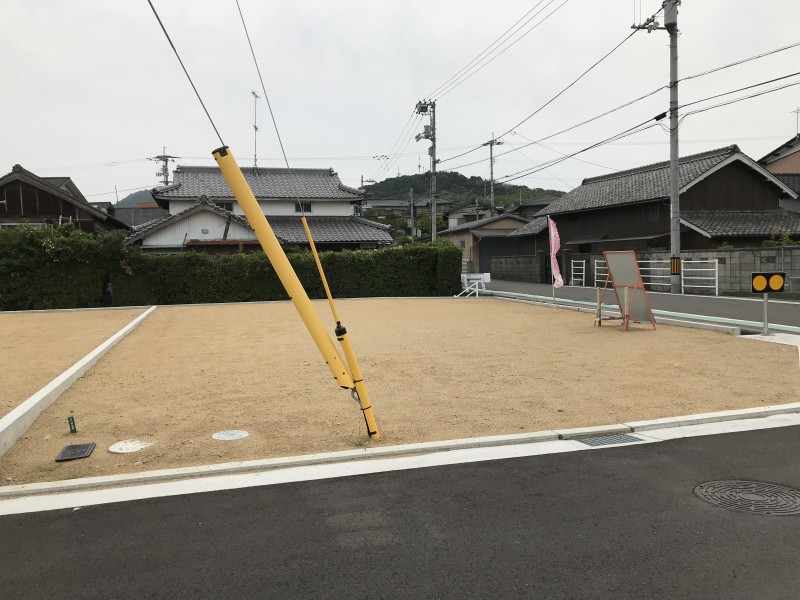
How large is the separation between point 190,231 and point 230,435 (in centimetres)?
2626

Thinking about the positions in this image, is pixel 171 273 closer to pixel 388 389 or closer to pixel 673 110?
pixel 388 389

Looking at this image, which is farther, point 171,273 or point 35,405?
point 171,273

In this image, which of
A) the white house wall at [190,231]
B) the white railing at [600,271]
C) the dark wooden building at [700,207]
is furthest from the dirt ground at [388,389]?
the white house wall at [190,231]

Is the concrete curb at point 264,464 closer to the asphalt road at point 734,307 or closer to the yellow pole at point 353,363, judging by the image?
the yellow pole at point 353,363

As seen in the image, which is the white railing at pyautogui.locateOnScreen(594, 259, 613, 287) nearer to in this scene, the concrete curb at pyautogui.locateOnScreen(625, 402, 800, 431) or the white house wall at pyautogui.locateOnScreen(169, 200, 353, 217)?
the white house wall at pyautogui.locateOnScreen(169, 200, 353, 217)

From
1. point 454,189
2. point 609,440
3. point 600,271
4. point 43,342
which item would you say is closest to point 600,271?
point 600,271

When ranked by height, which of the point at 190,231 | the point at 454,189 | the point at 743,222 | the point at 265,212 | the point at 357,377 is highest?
the point at 454,189

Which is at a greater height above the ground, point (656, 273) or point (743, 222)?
point (743, 222)

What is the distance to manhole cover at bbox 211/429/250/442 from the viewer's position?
5309 millimetres

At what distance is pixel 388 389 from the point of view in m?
7.23

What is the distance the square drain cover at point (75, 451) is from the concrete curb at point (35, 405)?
0.54 m

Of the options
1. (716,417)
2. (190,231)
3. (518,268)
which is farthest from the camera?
(518,268)

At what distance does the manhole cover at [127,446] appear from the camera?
4.98 meters

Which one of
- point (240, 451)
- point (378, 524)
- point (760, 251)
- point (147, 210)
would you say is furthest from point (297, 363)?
point (147, 210)
